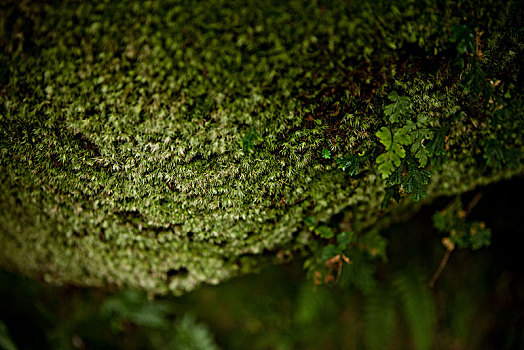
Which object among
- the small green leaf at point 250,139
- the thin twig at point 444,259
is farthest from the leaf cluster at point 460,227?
the small green leaf at point 250,139

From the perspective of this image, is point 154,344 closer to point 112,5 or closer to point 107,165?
point 107,165

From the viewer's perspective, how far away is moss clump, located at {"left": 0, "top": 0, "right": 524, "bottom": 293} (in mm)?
1271

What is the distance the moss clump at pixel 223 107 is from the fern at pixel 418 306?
4.02 ft

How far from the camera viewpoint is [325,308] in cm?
283

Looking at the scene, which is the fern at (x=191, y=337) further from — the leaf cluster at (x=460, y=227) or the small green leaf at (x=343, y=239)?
the leaf cluster at (x=460, y=227)

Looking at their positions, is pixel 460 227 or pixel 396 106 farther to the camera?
pixel 460 227

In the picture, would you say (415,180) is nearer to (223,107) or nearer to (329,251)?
(329,251)

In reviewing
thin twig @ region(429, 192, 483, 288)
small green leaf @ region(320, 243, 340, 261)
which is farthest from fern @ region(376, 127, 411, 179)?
thin twig @ region(429, 192, 483, 288)

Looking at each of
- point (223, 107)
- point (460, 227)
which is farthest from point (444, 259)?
point (223, 107)

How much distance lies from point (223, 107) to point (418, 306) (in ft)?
7.90

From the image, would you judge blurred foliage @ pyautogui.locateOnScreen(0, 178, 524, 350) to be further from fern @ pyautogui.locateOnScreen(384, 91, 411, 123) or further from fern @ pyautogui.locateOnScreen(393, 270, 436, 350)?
fern @ pyautogui.locateOnScreen(384, 91, 411, 123)

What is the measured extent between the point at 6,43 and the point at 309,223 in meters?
1.71

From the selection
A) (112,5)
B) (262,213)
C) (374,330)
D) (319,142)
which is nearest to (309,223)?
(262,213)

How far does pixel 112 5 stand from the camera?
49.5 inches
